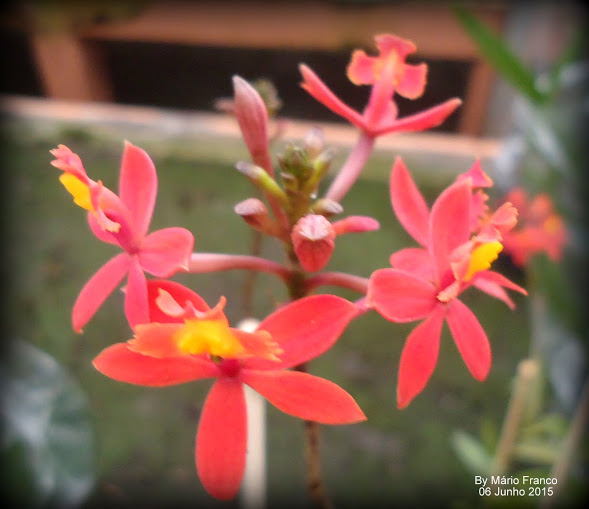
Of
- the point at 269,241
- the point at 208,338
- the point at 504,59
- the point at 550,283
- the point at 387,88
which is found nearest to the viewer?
the point at 208,338

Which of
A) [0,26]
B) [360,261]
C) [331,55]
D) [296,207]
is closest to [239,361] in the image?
[296,207]

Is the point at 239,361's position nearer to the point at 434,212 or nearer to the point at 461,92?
the point at 434,212

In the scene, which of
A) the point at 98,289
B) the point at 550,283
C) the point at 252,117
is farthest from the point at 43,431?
the point at 550,283

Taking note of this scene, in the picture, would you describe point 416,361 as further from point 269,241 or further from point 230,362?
point 269,241

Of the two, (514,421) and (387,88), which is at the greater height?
(387,88)

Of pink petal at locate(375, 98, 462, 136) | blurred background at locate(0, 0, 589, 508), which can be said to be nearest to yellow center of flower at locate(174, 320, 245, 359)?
pink petal at locate(375, 98, 462, 136)

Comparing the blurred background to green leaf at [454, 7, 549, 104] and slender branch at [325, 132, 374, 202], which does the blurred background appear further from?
slender branch at [325, 132, 374, 202]
